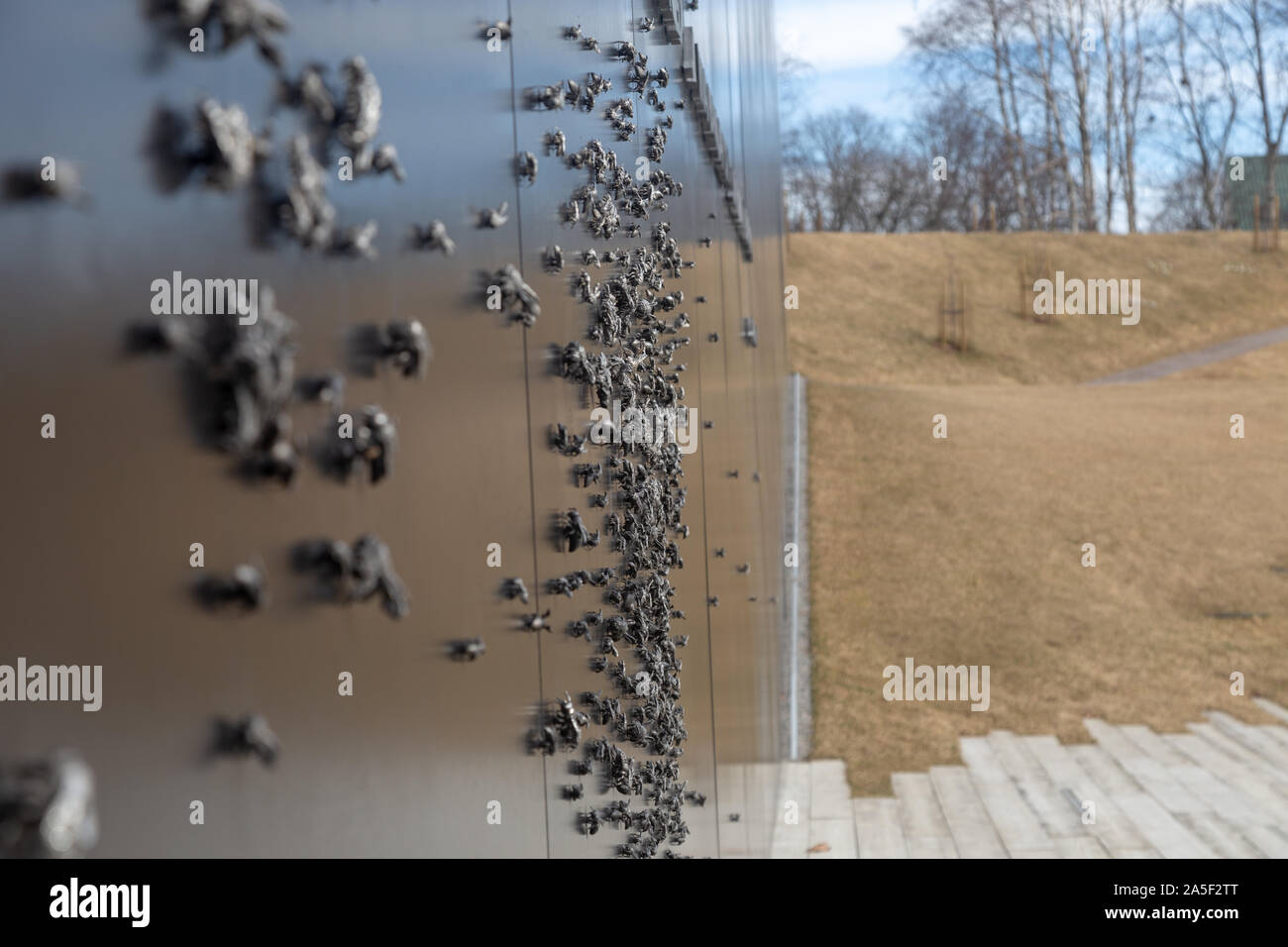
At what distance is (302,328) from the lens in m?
1.00

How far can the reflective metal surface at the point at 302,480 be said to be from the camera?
774 mm

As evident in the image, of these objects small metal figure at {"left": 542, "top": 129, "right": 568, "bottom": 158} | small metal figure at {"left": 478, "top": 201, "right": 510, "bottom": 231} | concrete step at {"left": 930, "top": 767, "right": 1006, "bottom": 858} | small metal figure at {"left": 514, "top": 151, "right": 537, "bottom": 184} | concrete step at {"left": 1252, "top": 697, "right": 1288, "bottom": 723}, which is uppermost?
small metal figure at {"left": 542, "top": 129, "right": 568, "bottom": 158}

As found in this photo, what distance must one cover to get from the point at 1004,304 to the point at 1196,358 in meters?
3.81

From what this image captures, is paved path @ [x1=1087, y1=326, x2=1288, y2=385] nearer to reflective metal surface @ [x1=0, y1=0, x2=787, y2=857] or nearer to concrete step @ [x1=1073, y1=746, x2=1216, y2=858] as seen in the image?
concrete step @ [x1=1073, y1=746, x2=1216, y2=858]

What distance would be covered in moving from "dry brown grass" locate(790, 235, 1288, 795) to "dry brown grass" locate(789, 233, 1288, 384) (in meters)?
2.48

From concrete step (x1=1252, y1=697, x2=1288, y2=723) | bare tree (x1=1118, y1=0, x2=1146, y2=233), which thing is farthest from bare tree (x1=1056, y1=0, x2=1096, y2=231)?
concrete step (x1=1252, y1=697, x2=1288, y2=723)

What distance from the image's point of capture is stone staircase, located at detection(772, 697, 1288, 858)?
22.0 ft

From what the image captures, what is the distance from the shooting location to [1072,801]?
7.47m

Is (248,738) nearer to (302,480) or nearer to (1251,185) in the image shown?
(302,480)

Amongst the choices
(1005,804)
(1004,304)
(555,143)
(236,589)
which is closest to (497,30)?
(555,143)

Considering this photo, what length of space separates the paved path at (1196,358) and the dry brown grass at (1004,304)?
11.8 inches
